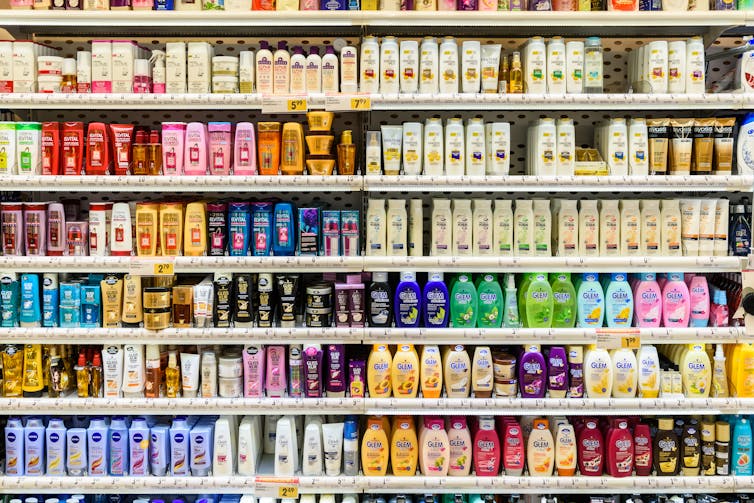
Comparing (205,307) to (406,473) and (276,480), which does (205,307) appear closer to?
(276,480)

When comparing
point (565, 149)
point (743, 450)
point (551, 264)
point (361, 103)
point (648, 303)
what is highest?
point (361, 103)

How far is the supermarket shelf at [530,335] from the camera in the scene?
10.8 ft

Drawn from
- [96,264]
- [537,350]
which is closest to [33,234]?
[96,264]

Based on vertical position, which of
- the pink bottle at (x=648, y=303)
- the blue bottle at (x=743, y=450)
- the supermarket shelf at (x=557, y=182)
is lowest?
the blue bottle at (x=743, y=450)

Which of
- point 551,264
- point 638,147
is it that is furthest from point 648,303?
point 638,147

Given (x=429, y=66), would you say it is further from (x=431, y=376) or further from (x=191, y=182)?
(x=431, y=376)

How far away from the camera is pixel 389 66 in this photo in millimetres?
3246

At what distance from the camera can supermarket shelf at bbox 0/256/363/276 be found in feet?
10.6

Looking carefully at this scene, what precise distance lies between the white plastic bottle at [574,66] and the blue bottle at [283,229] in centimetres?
157

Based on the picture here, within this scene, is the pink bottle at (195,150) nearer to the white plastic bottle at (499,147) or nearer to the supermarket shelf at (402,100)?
the supermarket shelf at (402,100)

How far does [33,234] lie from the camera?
10.8 ft

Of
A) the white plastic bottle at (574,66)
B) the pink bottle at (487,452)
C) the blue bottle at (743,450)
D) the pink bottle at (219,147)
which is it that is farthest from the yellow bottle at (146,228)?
the blue bottle at (743,450)

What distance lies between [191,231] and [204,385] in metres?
0.81

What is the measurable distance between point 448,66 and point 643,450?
221 centimetres
